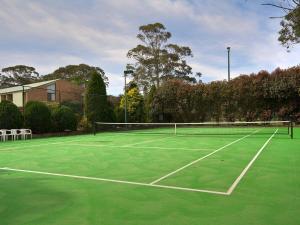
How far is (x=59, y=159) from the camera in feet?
33.4

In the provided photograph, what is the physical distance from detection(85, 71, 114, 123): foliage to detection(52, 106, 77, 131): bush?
2574mm

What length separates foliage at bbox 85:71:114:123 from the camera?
26188mm

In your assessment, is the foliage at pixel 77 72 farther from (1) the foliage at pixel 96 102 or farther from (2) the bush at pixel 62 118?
(2) the bush at pixel 62 118

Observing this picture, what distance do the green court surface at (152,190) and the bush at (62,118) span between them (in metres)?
13.2

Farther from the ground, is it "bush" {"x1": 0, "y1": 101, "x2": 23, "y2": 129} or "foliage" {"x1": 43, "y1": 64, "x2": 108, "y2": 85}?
"foliage" {"x1": 43, "y1": 64, "x2": 108, "y2": 85}

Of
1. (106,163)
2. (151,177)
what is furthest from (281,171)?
(106,163)

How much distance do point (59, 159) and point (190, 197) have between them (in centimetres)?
560

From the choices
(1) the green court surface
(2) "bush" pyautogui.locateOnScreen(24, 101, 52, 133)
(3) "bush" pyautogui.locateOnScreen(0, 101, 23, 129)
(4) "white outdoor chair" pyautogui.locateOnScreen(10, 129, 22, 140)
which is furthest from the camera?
(2) "bush" pyautogui.locateOnScreen(24, 101, 52, 133)

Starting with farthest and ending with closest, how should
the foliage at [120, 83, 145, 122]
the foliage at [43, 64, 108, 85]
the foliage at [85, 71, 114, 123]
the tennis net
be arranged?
1. the foliage at [43, 64, 108, 85]
2. the foliage at [120, 83, 145, 122]
3. the foliage at [85, 71, 114, 123]
4. the tennis net

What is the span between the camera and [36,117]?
69.9 feet

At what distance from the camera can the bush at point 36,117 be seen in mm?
21234

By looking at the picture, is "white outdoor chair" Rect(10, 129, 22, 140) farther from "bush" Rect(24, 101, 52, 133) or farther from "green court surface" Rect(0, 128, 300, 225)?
"green court surface" Rect(0, 128, 300, 225)

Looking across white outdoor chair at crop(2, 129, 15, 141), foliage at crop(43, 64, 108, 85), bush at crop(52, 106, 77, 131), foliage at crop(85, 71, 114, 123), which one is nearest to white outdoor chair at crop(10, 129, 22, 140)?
white outdoor chair at crop(2, 129, 15, 141)

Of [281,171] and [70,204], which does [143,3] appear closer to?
[281,171]
